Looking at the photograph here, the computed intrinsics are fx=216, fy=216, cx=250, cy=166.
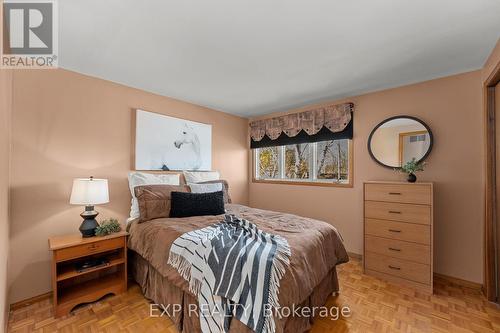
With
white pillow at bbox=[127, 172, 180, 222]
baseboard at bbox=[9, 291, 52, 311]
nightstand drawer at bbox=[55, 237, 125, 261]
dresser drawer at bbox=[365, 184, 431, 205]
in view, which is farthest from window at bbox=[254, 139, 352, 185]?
baseboard at bbox=[9, 291, 52, 311]

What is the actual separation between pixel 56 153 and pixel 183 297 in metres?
1.90

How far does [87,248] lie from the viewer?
196 centimetres

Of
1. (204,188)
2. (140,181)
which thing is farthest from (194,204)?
(140,181)

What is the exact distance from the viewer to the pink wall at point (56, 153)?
1.99 m

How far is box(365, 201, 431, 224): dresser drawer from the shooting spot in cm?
225

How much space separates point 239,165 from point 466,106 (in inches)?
124

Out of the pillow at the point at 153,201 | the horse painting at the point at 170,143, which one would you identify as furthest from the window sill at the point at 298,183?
the pillow at the point at 153,201

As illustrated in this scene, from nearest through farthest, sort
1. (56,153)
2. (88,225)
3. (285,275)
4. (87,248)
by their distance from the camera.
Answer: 1. (285,275)
2. (87,248)
3. (88,225)
4. (56,153)

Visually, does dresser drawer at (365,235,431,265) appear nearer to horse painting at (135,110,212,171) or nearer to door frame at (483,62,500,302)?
door frame at (483,62,500,302)

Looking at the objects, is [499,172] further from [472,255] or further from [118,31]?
[118,31]

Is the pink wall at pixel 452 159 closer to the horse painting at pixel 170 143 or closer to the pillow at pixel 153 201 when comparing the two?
the horse painting at pixel 170 143

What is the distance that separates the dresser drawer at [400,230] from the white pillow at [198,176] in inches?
86.3

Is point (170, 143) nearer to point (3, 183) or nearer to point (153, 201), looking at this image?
point (153, 201)

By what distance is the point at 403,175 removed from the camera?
2.66 meters
